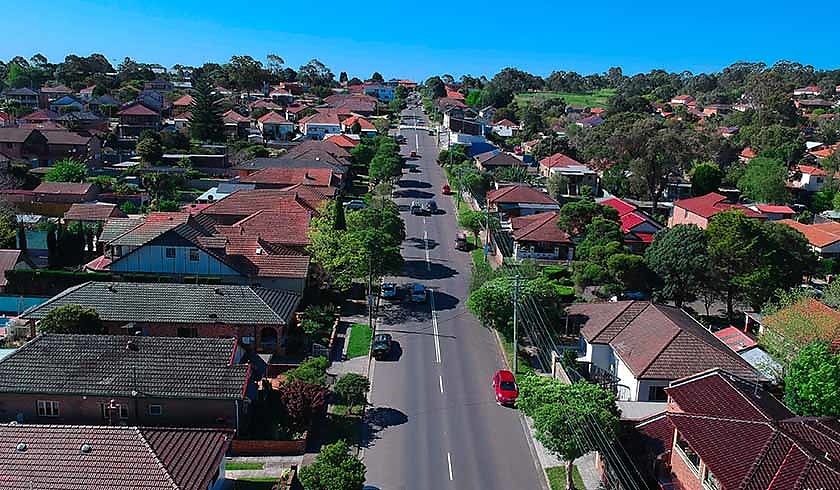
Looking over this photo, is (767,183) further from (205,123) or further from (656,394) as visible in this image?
(205,123)

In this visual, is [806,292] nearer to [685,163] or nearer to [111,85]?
[685,163]

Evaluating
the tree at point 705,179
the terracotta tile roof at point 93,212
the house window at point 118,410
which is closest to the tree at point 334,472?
the house window at point 118,410

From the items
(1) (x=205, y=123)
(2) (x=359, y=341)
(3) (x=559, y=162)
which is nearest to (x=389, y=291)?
(2) (x=359, y=341)

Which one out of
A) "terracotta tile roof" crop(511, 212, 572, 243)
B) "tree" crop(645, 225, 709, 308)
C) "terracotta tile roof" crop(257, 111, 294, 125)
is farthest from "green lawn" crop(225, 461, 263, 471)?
"terracotta tile roof" crop(257, 111, 294, 125)

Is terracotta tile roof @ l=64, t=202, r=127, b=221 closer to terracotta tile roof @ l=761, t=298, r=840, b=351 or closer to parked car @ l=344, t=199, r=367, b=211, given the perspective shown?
parked car @ l=344, t=199, r=367, b=211

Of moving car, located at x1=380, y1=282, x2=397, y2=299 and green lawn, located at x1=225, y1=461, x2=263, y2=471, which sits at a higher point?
moving car, located at x1=380, y1=282, x2=397, y2=299
